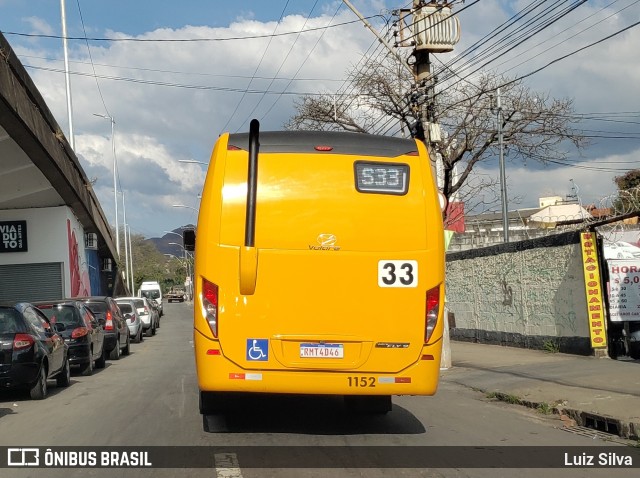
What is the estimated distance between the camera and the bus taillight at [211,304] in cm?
724

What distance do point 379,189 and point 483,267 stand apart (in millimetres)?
14801

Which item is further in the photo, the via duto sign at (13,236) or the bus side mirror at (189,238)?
the via duto sign at (13,236)

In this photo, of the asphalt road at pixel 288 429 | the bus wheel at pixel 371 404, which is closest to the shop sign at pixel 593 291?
the asphalt road at pixel 288 429

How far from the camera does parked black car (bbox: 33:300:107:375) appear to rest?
50.5ft

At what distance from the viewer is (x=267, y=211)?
7.32 meters

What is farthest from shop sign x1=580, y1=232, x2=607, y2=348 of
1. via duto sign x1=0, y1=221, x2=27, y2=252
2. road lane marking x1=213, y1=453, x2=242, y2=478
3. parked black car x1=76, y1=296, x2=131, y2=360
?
via duto sign x1=0, y1=221, x2=27, y2=252

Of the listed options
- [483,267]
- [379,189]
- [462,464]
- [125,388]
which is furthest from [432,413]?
[483,267]

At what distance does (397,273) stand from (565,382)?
5783 mm

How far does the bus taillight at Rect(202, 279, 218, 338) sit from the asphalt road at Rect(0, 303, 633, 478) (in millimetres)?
1231

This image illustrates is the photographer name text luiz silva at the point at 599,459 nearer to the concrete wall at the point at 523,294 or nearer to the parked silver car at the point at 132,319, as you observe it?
the concrete wall at the point at 523,294

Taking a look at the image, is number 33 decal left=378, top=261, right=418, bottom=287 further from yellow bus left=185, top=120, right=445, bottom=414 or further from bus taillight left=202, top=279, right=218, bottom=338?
bus taillight left=202, top=279, right=218, bottom=338

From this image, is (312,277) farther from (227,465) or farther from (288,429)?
(288,429)

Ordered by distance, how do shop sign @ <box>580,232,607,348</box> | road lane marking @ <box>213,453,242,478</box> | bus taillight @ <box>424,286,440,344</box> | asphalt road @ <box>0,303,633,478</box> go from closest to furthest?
road lane marking @ <box>213,453,242,478</box>
asphalt road @ <box>0,303,633,478</box>
bus taillight @ <box>424,286,440,344</box>
shop sign @ <box>580,232,607,348</box>

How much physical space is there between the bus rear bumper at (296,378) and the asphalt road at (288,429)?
2.03 feet
